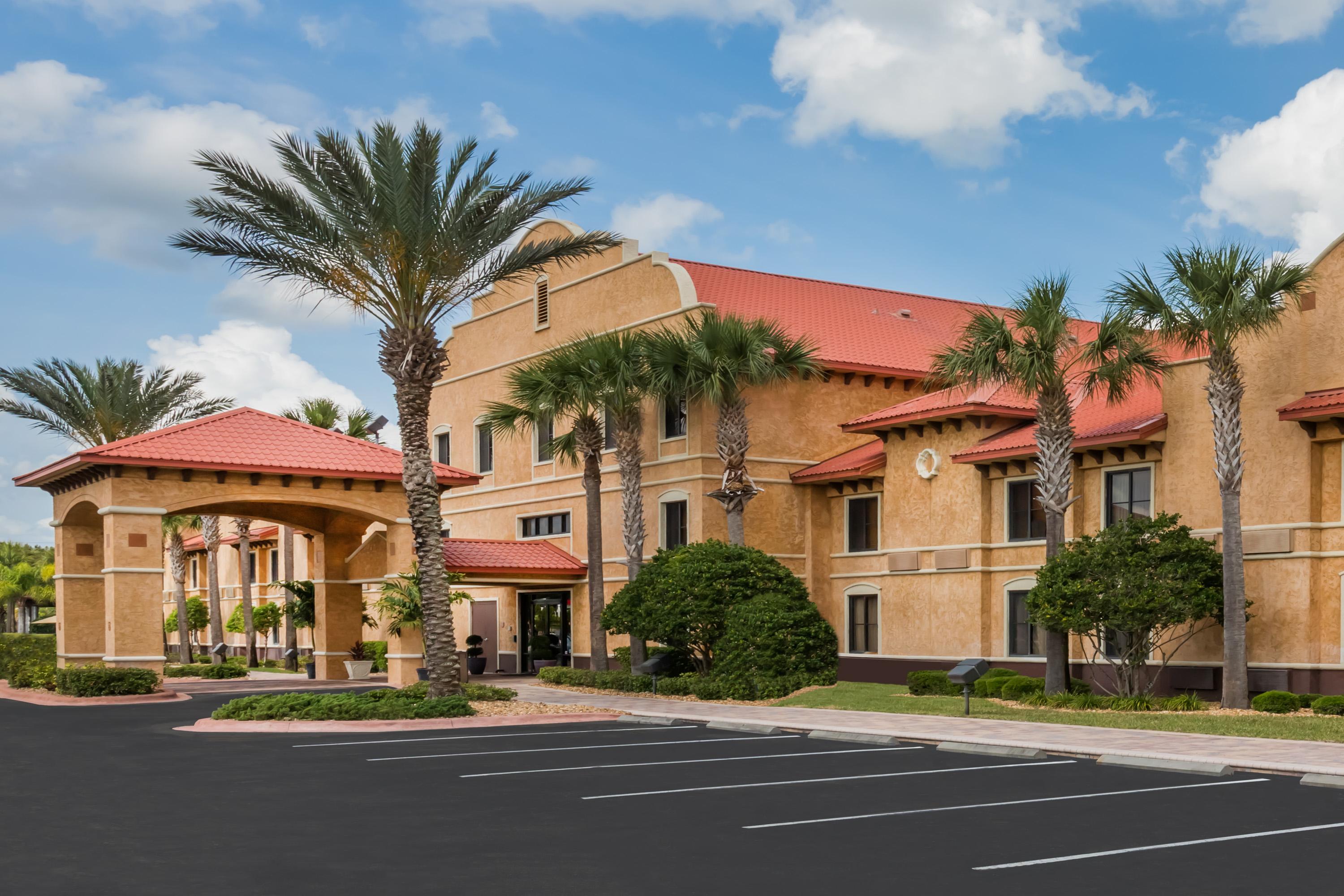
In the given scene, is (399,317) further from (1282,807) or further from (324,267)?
(1282,807)

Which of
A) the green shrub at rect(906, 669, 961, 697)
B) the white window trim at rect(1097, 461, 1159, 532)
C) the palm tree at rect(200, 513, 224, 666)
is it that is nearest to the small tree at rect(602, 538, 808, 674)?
the green shrub at rect(906, 669, 961, 697)

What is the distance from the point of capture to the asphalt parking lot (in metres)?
9.19

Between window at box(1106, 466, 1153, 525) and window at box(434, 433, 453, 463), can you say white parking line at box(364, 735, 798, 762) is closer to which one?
window at box(1106, 466, 1153, 525)

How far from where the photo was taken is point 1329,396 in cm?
2391

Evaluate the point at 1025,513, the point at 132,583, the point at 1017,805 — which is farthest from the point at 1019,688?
the point at 132,583

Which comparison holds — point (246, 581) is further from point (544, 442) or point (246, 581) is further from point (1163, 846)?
point (1163, 846)

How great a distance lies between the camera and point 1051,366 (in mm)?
24719

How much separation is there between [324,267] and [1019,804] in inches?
692

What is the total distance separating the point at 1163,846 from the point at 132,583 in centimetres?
2518

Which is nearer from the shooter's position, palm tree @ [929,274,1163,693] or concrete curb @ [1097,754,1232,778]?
concrete curb @ [1097,754,1232,778]

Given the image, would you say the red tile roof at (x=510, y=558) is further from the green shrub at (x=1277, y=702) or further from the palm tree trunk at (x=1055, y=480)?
the green shrub at (x=1277, y=702)

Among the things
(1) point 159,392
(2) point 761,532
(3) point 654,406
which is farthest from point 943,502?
(1) point 159,392

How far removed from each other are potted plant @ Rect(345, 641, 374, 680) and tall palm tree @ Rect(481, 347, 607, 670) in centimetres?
709

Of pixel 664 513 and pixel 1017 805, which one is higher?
pixel 664 513
